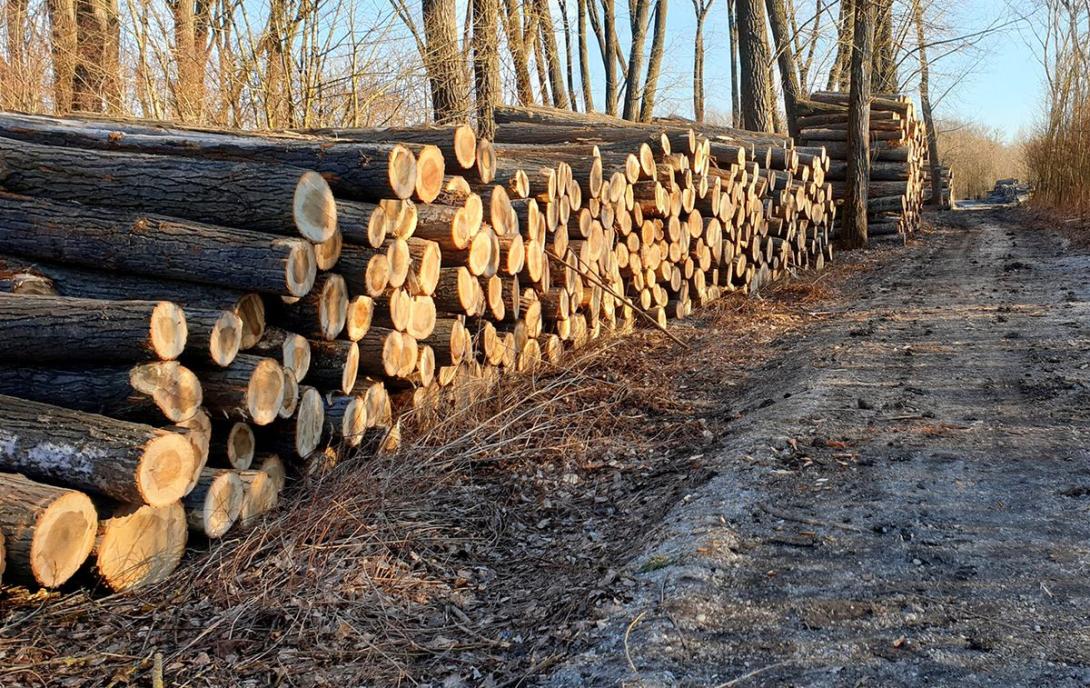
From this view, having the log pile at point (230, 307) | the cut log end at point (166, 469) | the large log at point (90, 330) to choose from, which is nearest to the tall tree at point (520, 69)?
the log pile at point (230, 307)

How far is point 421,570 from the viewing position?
12.3ft

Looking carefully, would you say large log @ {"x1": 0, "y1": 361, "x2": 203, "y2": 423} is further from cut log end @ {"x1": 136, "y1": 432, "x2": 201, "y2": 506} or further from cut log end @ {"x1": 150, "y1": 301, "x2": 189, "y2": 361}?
cut log end @ {"x1": 136, "y1": 432, "x2": 201, "y2": 506}

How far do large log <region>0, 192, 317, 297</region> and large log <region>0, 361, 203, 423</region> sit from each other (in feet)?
2.10

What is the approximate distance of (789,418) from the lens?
5.14 m

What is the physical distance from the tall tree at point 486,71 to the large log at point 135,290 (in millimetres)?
7330

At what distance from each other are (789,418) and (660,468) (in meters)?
0.89

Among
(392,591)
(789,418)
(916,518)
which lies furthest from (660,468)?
(392,591)

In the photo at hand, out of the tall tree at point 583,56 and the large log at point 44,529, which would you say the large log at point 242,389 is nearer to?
the large log at point 44,529

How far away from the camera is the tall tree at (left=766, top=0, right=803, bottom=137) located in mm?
16891

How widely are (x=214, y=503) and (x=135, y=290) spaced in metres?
1.25

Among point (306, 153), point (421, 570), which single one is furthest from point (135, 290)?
point (421, 570)

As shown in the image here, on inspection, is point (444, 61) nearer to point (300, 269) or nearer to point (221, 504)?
point (300, 269)

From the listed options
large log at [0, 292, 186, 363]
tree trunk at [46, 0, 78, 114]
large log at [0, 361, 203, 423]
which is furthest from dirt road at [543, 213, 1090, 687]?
tree trunk at [46, 0, 78, 114]

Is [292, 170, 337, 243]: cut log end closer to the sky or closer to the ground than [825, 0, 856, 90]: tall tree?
closer to the ground
